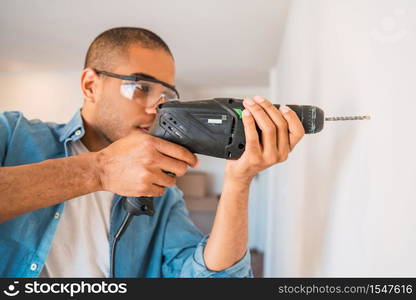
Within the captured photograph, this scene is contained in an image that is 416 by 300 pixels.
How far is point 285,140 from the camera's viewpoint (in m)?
0.53

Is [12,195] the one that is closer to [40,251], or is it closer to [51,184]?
[51,184]

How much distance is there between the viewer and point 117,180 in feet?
2.10

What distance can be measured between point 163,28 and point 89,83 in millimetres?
1331

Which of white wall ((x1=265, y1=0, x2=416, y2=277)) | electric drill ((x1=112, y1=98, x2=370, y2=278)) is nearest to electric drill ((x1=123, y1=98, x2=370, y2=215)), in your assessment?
electric drill ((x1=112, y1=98, x2=370, y2=278))

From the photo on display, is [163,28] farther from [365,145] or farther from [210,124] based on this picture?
[365,145]

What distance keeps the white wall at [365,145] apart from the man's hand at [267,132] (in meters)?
0.12

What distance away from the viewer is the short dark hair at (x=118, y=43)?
0.92 meters

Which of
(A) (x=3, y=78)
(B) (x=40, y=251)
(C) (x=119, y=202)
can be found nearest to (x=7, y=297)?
(B) (x=40, y=251)

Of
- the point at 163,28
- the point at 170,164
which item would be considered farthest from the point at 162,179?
the point at 163,28

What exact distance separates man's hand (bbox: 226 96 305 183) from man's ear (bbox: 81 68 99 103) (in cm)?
65

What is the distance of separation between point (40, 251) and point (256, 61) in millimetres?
2572

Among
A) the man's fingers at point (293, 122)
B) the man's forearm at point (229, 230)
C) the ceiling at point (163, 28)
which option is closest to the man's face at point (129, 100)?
the man's forearm at point (229, 230)

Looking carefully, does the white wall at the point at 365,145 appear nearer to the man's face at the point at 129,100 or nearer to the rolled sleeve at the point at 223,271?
the rolled sleeve at the point at 223,271

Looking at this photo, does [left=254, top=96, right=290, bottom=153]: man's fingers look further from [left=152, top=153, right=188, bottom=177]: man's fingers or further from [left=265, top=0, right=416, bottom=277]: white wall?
[left=152, top=153, right=188, bottom=177]: man's fingers
